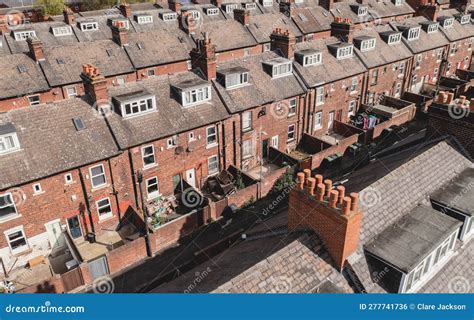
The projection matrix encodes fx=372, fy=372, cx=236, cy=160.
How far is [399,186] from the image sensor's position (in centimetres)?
1299

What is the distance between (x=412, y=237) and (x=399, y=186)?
2373 mm

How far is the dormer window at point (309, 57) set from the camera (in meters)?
32.1

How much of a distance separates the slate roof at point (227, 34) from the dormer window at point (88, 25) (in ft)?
39.3

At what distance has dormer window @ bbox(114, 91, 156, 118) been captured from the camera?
76.7ft

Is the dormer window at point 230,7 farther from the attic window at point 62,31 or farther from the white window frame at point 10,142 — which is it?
the white window frame at point 10,142

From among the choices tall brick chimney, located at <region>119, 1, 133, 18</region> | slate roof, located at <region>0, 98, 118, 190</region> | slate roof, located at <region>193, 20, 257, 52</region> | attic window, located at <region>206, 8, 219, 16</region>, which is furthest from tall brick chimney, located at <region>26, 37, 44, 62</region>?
attic window, located at <region>206, 8, 219, 16</region>

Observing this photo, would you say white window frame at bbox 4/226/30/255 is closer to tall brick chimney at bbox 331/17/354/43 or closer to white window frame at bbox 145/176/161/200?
white window frame at bbox 145/176/161/200

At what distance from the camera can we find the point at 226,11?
53781mm

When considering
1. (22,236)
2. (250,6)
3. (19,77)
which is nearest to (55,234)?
(22,236)

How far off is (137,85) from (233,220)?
36.9 ft

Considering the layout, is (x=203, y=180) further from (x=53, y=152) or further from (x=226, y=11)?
(x=226, y=11)

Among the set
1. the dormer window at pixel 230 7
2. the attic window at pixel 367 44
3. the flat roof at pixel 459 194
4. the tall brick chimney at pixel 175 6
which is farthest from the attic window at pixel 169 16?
the flat roof at pixel 459 194

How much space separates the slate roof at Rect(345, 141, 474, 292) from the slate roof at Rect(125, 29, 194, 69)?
2995cm

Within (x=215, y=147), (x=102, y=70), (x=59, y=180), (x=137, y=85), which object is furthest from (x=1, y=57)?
(x=215, y=147)
